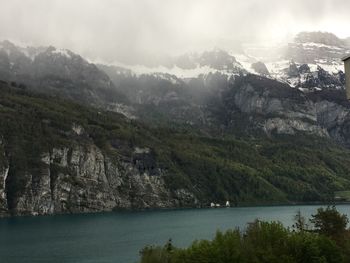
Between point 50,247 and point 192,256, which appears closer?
point 192,256

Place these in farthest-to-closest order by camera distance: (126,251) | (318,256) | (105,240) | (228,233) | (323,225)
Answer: (105,240) < (126,251) < (323,225) < (228,233) < (318,256)

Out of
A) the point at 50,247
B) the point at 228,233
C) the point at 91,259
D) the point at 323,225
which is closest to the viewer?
the point at 228,233

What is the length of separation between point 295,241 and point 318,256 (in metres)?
3.53

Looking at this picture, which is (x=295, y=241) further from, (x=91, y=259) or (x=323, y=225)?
(x=91, y=259)

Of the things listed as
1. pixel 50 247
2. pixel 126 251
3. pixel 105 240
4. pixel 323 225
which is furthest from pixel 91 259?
pixel 323 225

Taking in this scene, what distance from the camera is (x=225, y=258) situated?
81500 mm

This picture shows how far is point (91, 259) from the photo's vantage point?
510 feet

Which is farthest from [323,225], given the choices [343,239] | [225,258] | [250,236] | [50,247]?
[50,247]

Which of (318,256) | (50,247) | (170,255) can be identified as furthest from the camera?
(50,247)

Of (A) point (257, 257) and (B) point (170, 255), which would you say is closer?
(A) point (257, 257)

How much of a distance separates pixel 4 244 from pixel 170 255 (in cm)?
10594

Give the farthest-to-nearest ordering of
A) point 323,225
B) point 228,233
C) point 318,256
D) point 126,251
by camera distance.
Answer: point 126,251 → point 323,225 → point 228,233 → point 318,256

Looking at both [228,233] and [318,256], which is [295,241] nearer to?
[318,256]

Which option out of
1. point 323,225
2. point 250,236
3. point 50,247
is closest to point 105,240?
point 50,247
